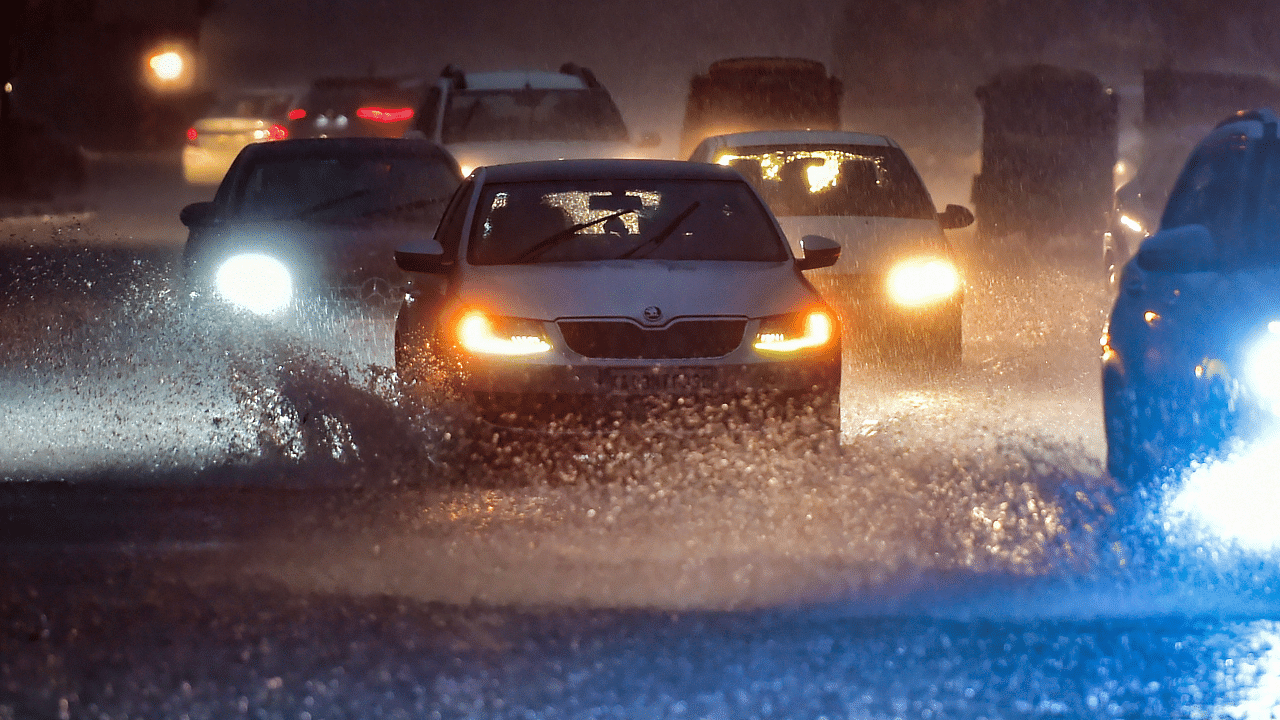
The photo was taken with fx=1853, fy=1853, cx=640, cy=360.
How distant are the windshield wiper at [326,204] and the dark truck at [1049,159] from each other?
14.1m

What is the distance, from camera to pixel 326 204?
35.9 ft

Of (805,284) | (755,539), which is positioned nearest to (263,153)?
(805,284)

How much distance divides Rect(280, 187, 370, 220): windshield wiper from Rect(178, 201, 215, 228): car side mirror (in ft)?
1.40

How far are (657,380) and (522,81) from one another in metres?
10.8

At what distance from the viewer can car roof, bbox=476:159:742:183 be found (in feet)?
29.2

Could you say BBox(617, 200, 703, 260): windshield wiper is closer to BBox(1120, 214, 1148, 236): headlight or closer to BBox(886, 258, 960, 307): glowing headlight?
BBox(886, 258, 960, 307): glowing headlight

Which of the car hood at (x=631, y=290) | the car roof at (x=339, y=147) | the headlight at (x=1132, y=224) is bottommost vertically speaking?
the car hood at (x=631, y=290)

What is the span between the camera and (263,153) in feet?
37.2

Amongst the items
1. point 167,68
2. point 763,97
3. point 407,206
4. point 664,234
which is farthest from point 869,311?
point 167,68

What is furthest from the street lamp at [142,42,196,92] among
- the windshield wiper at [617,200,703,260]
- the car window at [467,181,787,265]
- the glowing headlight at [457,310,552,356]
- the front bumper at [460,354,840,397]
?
the front bumper at [460,354,840,397]

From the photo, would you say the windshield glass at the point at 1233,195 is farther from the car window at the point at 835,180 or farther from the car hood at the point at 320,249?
the car hood at the point at 320,249

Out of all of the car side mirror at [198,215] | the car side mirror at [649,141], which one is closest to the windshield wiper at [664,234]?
the car side mirror at [198,215]

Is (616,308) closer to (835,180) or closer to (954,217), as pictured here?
(835,180)

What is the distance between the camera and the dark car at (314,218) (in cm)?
1011
